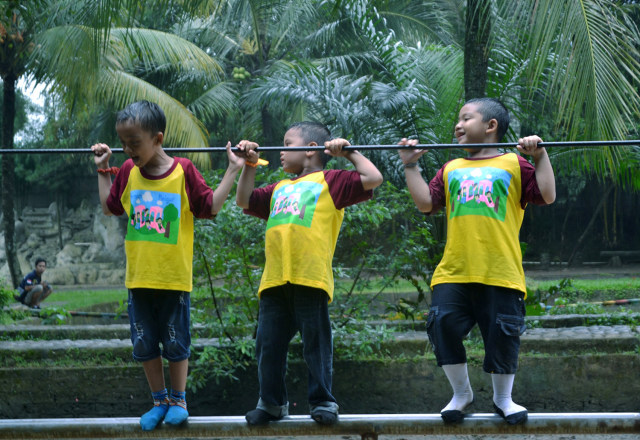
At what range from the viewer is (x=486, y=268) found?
2768mm

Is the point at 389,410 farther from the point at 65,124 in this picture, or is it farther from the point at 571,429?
the point at 65,124

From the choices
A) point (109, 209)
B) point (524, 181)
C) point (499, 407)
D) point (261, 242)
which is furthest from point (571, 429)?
point (261, 242)

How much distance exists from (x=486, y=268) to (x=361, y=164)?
0.62m

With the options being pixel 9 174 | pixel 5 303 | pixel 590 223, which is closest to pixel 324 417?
pixel 5 303

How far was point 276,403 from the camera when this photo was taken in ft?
9.49

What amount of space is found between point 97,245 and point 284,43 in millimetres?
8927

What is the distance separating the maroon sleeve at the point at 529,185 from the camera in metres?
2.84

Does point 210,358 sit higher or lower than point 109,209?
lower

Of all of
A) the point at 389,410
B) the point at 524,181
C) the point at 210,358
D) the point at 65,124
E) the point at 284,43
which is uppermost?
the point at 284,43

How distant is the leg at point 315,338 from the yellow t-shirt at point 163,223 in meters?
0.46

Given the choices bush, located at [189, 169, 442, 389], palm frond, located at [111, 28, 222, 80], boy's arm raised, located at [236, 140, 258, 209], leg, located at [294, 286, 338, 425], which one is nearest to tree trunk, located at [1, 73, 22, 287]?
palm frond, located at [111, 28, 222, 80]

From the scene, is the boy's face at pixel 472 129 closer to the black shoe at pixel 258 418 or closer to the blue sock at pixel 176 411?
the black shoe at pixel 258 418

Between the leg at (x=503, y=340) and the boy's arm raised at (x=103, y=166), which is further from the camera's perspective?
the boy's arm raised at (x=103, y=166)

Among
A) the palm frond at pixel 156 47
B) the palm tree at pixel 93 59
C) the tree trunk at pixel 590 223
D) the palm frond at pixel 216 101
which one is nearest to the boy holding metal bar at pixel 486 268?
the palm tree at pixel 93 59
